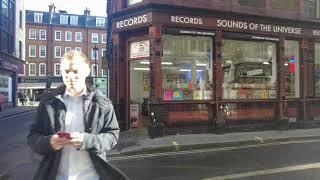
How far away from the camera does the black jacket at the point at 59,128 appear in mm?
3047

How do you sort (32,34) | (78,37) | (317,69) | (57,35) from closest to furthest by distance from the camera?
(317,69) < (32,34) < (57,35) < (78,37)

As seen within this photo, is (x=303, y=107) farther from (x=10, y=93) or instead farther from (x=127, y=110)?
(x=10, y=93)

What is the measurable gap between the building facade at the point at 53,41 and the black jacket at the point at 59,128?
67858 millimetres

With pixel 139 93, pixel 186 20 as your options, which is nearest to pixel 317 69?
pixel 186 20

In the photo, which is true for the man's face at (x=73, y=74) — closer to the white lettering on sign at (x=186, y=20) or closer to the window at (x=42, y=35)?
the white lettering on sign at (x=186, y=20)

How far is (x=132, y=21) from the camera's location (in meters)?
15.6

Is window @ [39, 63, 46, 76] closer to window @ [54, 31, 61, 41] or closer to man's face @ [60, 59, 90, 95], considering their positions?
window @ [54, 31, 61, 41]

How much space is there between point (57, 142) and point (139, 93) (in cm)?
1400

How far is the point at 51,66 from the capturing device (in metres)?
73.6

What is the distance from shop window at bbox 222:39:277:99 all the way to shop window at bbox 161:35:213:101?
0.71 meters

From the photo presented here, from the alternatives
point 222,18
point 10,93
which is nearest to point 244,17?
point 222,18

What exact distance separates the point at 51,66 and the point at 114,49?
59.2 meters

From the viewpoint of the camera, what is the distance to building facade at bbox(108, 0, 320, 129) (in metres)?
15.1

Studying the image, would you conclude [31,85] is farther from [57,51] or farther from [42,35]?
[42,35]
